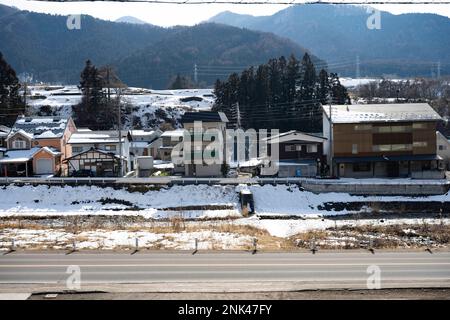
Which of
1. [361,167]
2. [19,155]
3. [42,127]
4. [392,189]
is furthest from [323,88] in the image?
[19,155]

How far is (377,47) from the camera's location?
16925cm

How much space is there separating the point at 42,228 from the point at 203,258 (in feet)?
37.3

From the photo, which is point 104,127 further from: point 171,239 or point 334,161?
point 171,239

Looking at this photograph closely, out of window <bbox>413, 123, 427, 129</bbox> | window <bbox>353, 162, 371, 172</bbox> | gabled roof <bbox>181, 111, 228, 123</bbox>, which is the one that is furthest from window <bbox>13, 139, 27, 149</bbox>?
window <bbox>413, 123, 427, 129</bbox>

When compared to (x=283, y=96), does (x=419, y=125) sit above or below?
below

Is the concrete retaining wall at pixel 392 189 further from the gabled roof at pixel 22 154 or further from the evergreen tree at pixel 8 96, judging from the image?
the evergreen tree at pixel 8 96

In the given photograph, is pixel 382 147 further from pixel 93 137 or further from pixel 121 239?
pixel 93 137

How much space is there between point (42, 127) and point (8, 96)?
49.5 ft

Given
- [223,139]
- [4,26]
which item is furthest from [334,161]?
[4,26]

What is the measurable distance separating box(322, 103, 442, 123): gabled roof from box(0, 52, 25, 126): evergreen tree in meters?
34.7

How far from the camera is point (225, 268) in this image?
12406 mm

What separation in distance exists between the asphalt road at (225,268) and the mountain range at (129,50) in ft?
354

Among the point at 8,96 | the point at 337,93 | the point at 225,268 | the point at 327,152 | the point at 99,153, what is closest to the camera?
the point at 225,268
